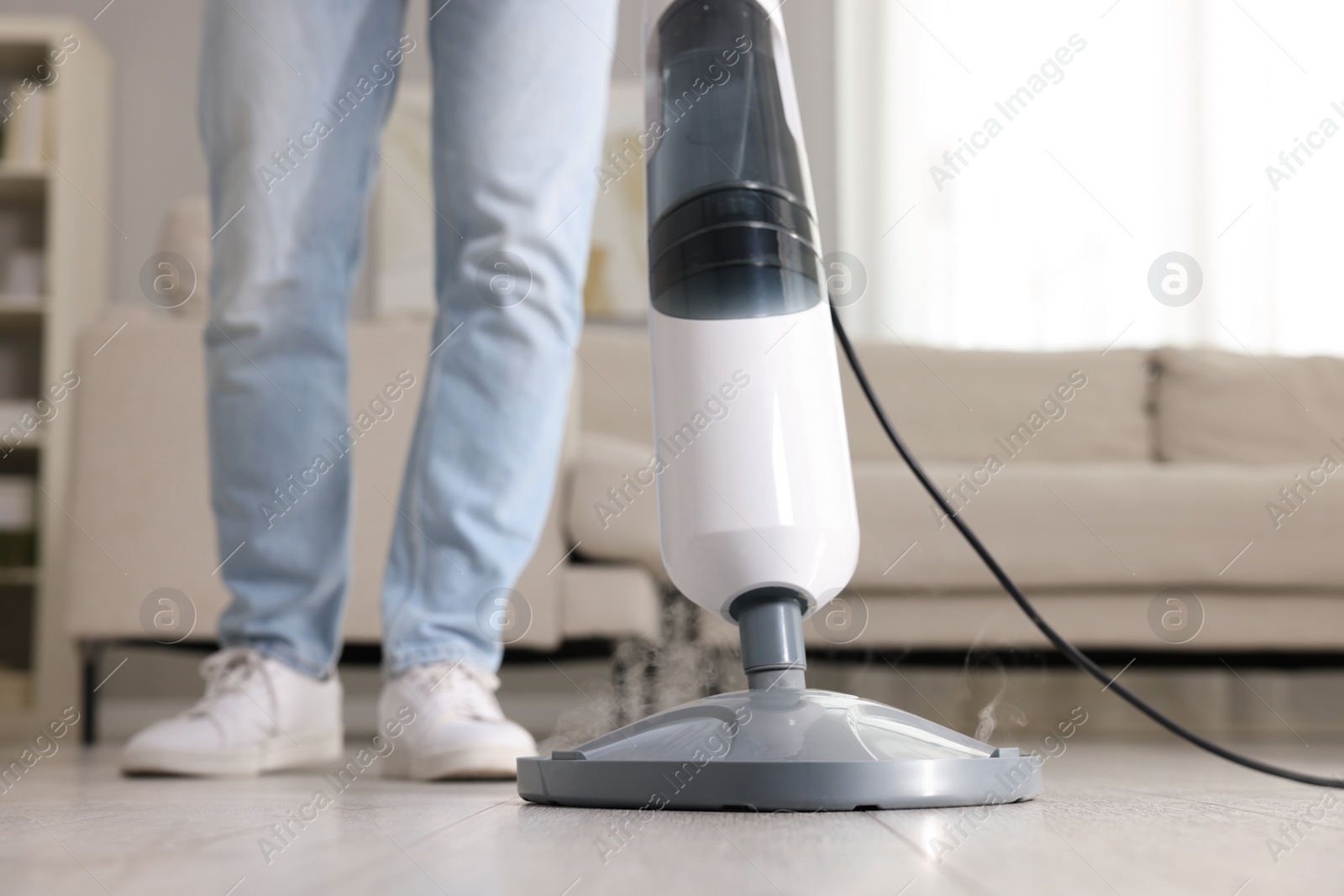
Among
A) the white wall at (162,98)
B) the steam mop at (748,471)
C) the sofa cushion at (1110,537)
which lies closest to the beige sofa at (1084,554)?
the sofa cushion at (1110,537)

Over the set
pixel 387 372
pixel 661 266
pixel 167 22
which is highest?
pixel 167 22

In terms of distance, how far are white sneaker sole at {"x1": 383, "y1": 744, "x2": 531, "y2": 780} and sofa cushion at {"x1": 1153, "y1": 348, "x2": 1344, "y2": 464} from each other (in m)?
1.98

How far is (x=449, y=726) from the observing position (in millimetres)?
750

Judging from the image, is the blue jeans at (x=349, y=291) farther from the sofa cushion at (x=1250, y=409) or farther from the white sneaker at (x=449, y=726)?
the sofa cushion at (x=1250, y=409)

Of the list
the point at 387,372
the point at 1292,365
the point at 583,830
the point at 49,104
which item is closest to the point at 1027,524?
the point at 387,372

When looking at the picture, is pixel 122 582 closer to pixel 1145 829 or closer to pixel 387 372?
pixel 387 372

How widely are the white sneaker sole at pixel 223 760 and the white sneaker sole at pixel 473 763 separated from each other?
0.53 ft

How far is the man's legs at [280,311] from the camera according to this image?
2.96 ft

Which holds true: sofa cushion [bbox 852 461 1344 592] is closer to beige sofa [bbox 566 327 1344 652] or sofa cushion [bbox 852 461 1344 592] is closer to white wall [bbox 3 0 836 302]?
beige sofa [bbox 566 327 1344 652]

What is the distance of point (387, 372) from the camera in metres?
1.71

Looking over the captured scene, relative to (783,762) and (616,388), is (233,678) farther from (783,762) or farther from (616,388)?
(616,388)

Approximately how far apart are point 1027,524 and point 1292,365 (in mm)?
1127

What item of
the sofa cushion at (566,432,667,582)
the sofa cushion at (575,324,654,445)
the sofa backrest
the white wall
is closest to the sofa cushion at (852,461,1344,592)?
the sofa cushion at (566,432,667,582)

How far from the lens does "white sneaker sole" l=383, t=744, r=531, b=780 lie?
2.37 ft
